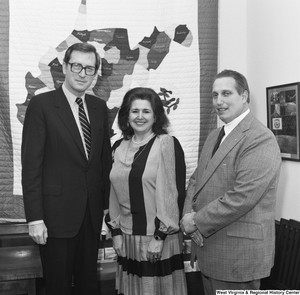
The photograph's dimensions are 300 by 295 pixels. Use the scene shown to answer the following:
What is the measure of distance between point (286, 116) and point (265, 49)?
0.53m

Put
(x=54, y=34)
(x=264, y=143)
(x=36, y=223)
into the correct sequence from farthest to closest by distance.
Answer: (x=54, y=34) < (x=36, y=223) < (x=264, y=143)

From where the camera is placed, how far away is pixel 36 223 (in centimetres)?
185

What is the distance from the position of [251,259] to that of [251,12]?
1.83 metres

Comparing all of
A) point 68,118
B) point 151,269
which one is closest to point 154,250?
point 151,269

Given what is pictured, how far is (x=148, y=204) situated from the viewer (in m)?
1.92

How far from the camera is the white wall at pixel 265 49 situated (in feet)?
7.61

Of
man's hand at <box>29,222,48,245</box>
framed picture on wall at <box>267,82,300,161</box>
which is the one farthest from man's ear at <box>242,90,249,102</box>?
man's hand at <box>29,222,48,245</box>

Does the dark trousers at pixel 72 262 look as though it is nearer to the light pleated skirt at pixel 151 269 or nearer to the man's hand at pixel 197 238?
the light pleated skirt at pixel 151 269

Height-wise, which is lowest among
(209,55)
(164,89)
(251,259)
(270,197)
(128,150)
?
(251,259)

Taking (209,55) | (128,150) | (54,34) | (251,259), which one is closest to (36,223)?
(128,150)

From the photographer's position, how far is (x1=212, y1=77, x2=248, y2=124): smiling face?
1.81 metres

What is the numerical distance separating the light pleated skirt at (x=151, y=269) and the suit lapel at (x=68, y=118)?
0.52 meters

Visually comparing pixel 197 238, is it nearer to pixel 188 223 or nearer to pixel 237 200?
pixel 188 223

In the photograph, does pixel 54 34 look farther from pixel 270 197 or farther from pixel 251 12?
pixel 270 197
